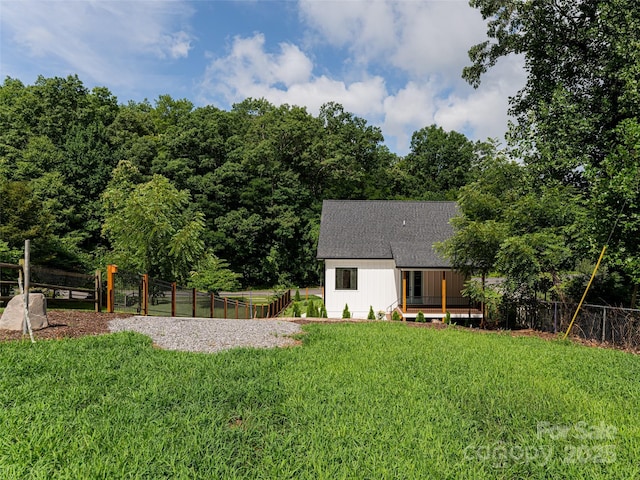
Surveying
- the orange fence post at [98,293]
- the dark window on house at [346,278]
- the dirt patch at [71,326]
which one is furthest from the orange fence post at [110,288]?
the dark window on house at [346,278]

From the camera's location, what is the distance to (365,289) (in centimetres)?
2059

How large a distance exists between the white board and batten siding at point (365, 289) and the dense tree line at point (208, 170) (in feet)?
22.4

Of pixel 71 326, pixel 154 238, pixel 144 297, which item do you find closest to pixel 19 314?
pixel 71 326

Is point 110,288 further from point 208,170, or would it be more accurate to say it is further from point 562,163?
point 208,170

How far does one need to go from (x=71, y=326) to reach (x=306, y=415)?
6.78m

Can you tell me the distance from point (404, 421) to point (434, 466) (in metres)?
0.88

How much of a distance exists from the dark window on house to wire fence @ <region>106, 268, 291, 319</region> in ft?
19.5

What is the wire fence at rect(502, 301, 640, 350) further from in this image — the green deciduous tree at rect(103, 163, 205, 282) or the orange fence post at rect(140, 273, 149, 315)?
the green deciduous tree at rect(103, 163, 205, 282)

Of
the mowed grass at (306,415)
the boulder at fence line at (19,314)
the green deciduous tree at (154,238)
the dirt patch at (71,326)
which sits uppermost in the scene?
the green deciduous tree at (154,238)

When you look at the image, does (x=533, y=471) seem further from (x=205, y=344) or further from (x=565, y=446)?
(x=205, y=344)

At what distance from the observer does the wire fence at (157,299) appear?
1180 centimetres

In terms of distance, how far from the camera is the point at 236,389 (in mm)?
5055

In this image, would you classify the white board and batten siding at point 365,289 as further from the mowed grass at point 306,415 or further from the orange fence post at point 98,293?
the mowed grass at point 306,415

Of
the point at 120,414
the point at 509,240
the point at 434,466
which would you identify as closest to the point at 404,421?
the point at 434,466
